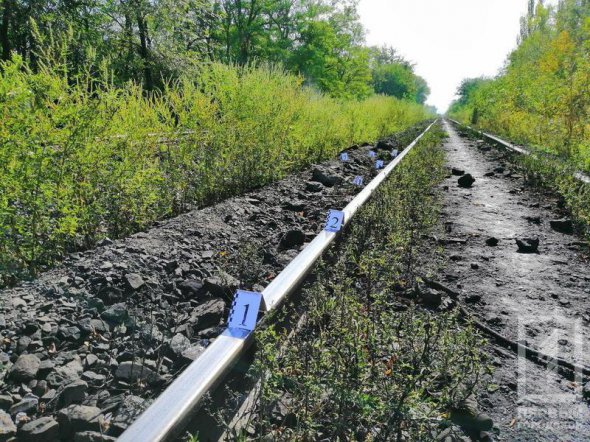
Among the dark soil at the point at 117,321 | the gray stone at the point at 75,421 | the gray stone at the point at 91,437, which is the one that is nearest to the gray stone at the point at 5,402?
the dark soil at the point at 117,321

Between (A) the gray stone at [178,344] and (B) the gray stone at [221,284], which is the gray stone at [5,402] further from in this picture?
(B) the gray stone at [221,284]

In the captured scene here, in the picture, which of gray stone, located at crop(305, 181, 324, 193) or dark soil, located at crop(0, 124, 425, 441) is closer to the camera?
dark soil, located at crop(0, 124, 425, 441)

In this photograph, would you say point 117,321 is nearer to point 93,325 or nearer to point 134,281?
point 93,325

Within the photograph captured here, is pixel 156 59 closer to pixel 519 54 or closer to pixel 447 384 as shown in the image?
pixel 447 384

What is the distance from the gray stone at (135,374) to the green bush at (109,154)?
1.32m

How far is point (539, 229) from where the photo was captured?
510 cm

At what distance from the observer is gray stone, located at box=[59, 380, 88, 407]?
1.69 meters

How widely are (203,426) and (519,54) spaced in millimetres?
38386

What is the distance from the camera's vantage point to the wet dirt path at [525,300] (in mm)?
1861

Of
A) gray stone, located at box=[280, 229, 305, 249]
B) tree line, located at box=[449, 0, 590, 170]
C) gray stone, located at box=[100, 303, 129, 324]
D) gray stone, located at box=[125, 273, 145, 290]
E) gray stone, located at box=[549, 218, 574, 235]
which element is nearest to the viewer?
gray stone, located at box=[100, 303, 129, 324]

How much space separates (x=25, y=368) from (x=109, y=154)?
2054 millimetres

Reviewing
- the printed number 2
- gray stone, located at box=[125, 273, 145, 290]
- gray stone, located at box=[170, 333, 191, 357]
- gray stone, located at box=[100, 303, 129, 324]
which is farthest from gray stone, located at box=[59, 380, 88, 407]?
the printed number 2

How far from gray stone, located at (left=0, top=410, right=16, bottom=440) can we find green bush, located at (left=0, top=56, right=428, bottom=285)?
137cm

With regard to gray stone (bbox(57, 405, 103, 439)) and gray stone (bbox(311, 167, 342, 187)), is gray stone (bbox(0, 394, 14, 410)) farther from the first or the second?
gray stone (bbox(311, 167, 342, 187))
